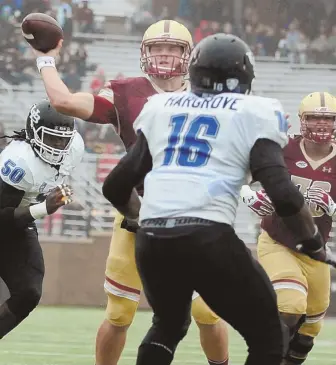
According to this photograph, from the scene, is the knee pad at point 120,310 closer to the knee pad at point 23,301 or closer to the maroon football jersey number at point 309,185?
the knee pad at point 23,301

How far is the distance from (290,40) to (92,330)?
294 inches

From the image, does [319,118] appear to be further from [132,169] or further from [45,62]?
[132,169]

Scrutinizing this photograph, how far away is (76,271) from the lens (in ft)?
36.1

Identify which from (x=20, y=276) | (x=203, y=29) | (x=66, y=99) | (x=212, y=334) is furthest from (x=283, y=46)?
(x=66, y=99)

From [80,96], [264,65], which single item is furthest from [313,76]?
[80,96]

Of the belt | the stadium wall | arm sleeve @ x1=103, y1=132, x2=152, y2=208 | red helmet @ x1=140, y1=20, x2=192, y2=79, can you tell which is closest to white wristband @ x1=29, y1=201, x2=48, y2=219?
red helmet @ x1=140, y1=20, x2=192, y2=79

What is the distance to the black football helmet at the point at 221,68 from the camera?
3361 millimetres

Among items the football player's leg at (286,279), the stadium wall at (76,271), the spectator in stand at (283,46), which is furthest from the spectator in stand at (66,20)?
the football player's leg at (286,279)

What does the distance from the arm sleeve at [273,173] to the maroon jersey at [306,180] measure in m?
2.06

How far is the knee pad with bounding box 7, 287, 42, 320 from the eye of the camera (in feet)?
16.5

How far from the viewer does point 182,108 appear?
3273 millimetres

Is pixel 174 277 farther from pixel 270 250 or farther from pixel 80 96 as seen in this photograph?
pixel 270 250

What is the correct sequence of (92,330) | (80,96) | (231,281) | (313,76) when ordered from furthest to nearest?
(313,76), (92,330), (80,96), (231,281)

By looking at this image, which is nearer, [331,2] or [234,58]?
[234,58]
